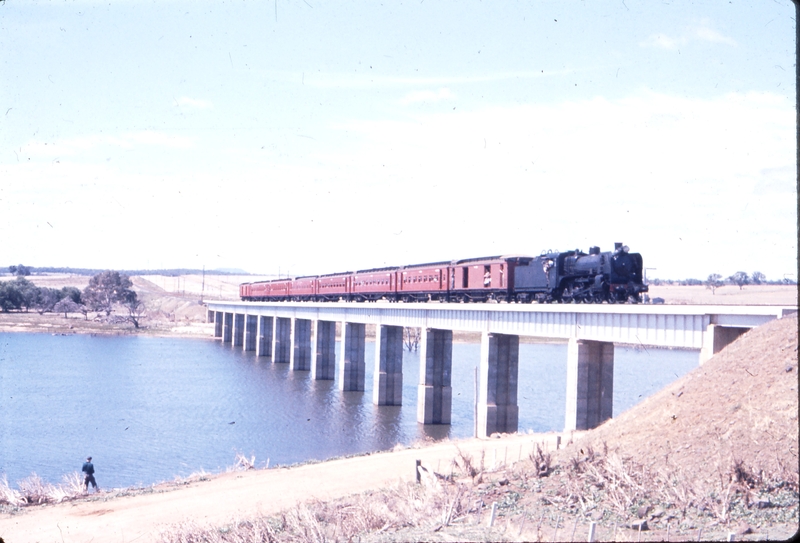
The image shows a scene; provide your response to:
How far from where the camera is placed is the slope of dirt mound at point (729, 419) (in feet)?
47.8

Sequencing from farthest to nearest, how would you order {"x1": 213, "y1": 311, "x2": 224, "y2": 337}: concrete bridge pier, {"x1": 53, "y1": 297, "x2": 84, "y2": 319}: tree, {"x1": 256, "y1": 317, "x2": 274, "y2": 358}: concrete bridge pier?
{"x1": 53, "y1": 297, "x2": 84, "y2": 319}: tree → {"x1": 213, "y1": 311, "x2": 224, "y2": 337}: concrete bridge pier → {"x1": 256, "y1": 317, "x2": 274, "y2": 358}: concrete bridge pier

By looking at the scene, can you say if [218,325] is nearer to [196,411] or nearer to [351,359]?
[351,359]

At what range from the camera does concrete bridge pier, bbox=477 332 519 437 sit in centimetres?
3691

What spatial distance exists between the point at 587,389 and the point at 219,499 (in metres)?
15.4

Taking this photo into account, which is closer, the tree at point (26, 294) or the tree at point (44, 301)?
the tree at point (26, 294)

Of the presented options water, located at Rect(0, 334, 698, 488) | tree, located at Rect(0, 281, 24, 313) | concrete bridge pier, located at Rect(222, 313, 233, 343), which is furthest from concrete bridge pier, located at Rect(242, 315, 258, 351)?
tree, located at Rect(0, 281, 24, 313)

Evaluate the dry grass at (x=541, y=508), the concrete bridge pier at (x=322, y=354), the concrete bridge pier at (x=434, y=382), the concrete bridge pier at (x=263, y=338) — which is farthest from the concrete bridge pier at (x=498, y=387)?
the concrete bridge pier at (x=263, y=338)

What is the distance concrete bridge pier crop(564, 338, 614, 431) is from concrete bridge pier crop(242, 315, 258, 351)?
2963 inches

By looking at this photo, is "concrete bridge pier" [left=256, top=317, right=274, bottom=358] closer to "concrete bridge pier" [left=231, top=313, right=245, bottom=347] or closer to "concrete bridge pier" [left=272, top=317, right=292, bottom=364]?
"concrete bridge pier" [left=272, top=317, right=292, bottom=364]

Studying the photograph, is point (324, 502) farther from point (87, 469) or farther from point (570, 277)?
point (570, 277)

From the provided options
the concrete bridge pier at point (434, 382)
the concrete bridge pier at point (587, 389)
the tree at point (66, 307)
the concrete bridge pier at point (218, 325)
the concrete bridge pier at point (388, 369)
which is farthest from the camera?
the tree at point (66, 307)

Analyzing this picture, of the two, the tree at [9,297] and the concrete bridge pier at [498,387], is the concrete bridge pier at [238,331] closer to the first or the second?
the tree at [9,297]

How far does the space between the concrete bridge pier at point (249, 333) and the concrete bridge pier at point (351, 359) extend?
144ft

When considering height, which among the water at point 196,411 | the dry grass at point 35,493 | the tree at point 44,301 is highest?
the tree at point 44,301
